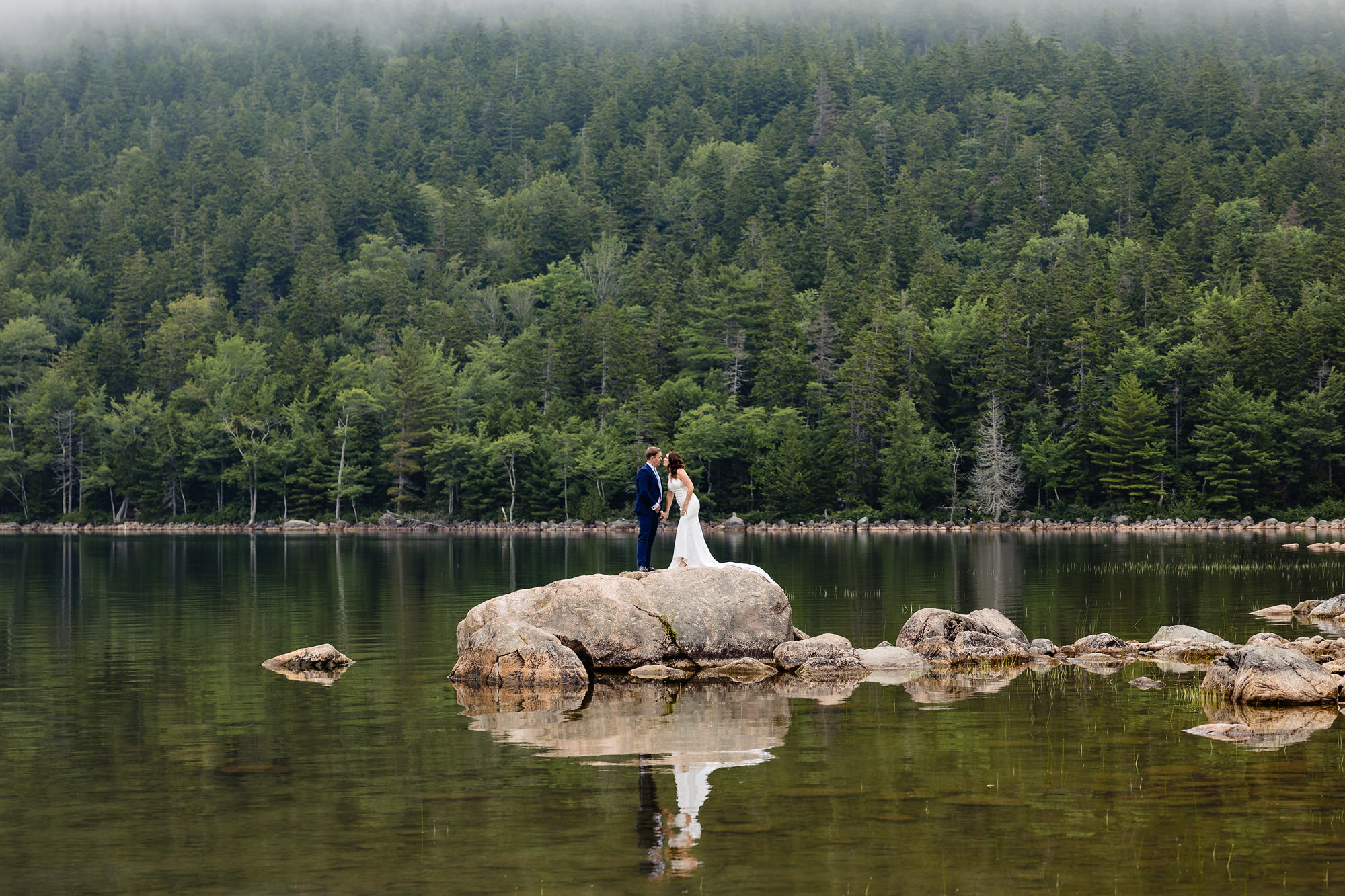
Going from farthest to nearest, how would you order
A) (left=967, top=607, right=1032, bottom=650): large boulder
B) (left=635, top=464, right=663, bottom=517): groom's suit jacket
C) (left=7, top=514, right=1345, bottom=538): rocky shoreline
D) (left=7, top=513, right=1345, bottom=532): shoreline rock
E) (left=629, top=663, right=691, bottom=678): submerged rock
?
(left=7, top=513, right=1345, bottom=532): shoreline rock
(left=7, top=514, right=1345, bottom=538): rocky shoreline
(left=635, top=464, right=663, bottom=517): groom's suit jacket
(left=967, top=607, right=1032, bottom=650): large boulder
(left=629, top=663, right=691, bottom=678): submerged rock

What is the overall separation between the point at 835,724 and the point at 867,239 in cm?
14017

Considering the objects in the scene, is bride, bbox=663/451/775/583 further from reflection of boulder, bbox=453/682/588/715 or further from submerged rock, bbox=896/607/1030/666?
reflection of boulder, bbox=453/682/588/715

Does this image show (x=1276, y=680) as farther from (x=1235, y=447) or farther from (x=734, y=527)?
(x=734, y=527)

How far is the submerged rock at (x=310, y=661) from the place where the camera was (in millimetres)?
24750

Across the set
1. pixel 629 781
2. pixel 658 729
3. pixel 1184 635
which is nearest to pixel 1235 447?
pixel 1184 635

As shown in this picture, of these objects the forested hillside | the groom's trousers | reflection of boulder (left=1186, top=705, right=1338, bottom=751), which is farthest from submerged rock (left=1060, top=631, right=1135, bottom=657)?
the forested hillside

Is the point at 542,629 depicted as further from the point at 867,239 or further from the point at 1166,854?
the point at 867,239

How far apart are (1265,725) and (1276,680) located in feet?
6.14

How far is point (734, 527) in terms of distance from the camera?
106938 mm

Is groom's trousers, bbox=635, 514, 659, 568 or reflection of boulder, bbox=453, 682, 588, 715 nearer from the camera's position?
reflection of boulder, bbox=453, 682, 588, 715

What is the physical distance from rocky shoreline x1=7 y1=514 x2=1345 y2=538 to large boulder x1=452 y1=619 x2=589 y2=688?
61.3 metres

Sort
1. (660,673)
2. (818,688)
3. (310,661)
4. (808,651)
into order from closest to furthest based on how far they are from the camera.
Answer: (818,688)
(660,673)
(808,651)
(310,661)

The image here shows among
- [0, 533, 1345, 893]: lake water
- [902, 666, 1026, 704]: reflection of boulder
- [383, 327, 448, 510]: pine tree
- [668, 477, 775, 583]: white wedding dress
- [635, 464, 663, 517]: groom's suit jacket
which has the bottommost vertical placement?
[902, 666, 1026, 704]: reflection of boulder

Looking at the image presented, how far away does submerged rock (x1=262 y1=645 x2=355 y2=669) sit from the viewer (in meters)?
24.8
